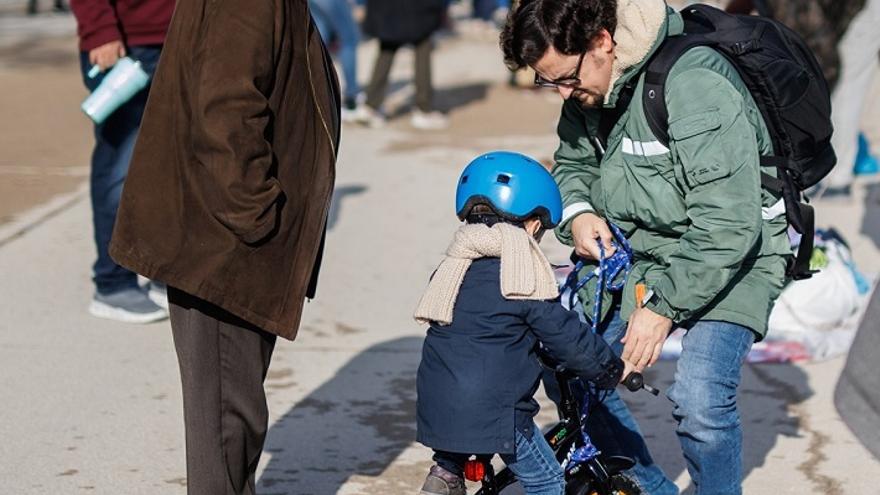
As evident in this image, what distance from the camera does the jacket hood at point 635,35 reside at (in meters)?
3.50

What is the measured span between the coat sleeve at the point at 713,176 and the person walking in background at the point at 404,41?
7800 mm

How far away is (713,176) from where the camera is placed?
339cm

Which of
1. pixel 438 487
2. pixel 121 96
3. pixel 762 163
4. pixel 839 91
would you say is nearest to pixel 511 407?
pixel 438 487

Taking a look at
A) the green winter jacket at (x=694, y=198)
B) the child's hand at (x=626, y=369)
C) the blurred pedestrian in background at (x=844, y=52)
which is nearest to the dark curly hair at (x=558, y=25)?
the green winter jacket at (x=694, y=198)

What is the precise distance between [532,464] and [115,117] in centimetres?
307

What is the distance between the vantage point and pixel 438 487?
11.8 ft

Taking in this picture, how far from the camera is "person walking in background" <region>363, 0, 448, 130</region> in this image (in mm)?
11141

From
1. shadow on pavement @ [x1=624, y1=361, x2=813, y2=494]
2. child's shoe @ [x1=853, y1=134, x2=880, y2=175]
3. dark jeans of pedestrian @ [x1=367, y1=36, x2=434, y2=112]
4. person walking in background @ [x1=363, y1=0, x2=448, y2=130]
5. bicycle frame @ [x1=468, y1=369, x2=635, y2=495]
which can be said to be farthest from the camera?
dark jeans of pedestrian @ [x1=367, y1=36, x2=434, y2=112]

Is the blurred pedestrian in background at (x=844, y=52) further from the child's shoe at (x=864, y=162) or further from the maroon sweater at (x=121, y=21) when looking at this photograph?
the maroon sweater at (x=121, y=21)

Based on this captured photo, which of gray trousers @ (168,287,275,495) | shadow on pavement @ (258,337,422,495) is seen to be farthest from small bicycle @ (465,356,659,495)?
shadow on pavement @ (258,337,422,495)

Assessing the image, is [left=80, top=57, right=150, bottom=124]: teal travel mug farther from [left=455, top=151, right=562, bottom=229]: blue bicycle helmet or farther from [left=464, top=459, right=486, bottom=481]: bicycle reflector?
[left=464, top=459, right=486, bottom=481]: bicycle reflector

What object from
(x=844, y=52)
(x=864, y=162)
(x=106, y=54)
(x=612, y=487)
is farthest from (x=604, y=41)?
(x=864, y=162)

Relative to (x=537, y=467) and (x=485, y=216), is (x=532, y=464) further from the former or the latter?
(x=485, y=216)

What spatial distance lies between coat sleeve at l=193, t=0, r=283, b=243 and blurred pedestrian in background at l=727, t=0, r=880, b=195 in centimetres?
421
